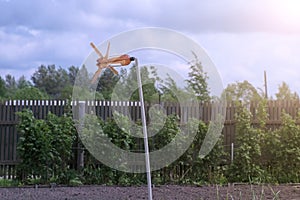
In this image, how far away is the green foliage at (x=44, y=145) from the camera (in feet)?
24.5

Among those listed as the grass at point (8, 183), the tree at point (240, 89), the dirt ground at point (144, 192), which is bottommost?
the dirt ground at point (144, 192)

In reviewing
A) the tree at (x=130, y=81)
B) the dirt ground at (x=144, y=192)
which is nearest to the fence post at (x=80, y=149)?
the dirt ground at (x=144, y=192)

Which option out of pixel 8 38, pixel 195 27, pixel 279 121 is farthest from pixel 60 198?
pixel 8 38

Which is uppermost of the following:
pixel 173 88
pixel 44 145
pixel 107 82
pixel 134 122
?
pixel 107 82

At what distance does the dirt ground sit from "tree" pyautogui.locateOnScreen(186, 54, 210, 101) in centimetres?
140

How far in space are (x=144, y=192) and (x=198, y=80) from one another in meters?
1.70

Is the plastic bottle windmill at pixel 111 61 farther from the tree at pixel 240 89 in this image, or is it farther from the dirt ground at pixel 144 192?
the tree at pixel 240 89

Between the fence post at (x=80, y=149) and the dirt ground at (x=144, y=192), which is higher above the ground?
the fence post at (x=80, y=149)

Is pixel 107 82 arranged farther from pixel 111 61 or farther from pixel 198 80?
pixel 111 61

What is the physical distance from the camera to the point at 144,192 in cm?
653

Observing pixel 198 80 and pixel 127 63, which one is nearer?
pixel 127 63

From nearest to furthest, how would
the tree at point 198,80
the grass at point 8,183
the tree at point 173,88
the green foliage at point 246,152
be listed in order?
1. the tree at point 173,88
2. the tree at point 198,80
3. the grass at point 8,183
4. the green foliage at point 246,152

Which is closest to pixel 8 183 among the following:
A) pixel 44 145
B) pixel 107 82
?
pixel 44 145

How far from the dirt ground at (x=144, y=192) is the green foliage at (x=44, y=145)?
0.56 m
